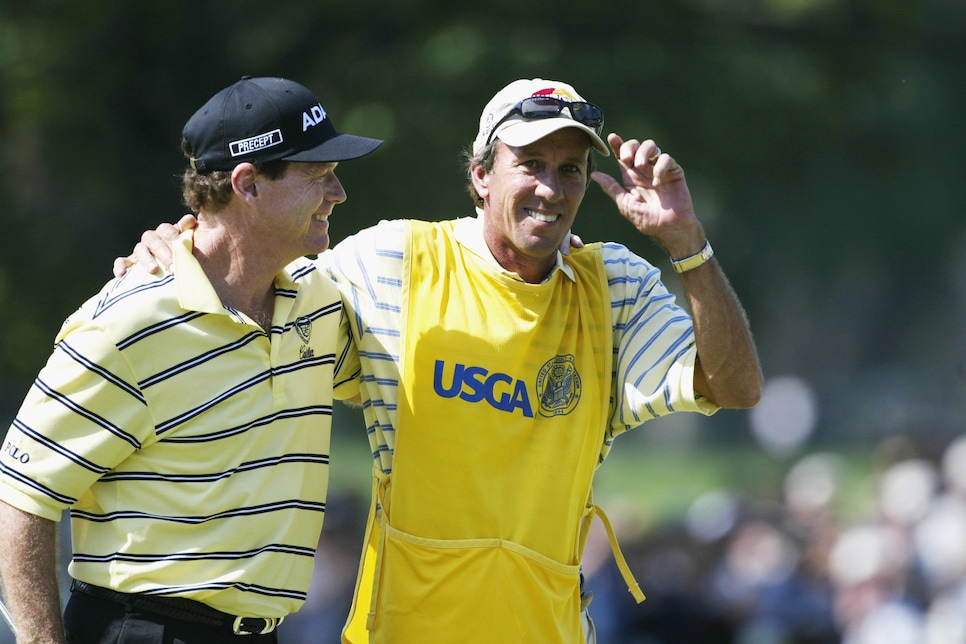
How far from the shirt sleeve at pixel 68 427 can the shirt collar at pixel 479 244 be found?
1.00 m

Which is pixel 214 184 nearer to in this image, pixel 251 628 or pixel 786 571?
pixel 251 628

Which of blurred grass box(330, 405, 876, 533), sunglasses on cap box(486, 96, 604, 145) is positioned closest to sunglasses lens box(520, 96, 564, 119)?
sunglasses on cap box(486, 96, 604, 145)

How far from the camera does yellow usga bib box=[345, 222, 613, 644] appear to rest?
3.00 m

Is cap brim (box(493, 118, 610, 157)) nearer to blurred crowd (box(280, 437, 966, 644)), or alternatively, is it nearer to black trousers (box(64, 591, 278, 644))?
black trousers (box(64, 591, 278, 644))

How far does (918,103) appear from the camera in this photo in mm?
9281

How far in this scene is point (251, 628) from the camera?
2723 millimetres

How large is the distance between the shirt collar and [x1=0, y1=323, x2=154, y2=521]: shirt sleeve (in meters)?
1.00

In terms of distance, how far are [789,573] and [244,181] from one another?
589cm

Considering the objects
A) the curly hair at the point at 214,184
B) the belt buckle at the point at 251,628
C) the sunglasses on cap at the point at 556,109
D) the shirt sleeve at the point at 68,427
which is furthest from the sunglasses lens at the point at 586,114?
the belt buckle at the point at 251,628

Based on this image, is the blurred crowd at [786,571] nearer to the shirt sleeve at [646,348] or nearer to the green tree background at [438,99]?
the green tree background at [438,99]

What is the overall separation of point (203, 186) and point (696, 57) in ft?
19.7

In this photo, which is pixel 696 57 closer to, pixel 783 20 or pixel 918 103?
pixel 783 20

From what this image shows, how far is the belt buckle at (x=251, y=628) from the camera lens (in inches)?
106

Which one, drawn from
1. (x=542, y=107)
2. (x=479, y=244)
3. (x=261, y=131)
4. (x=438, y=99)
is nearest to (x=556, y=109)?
(x=542, y=107)
